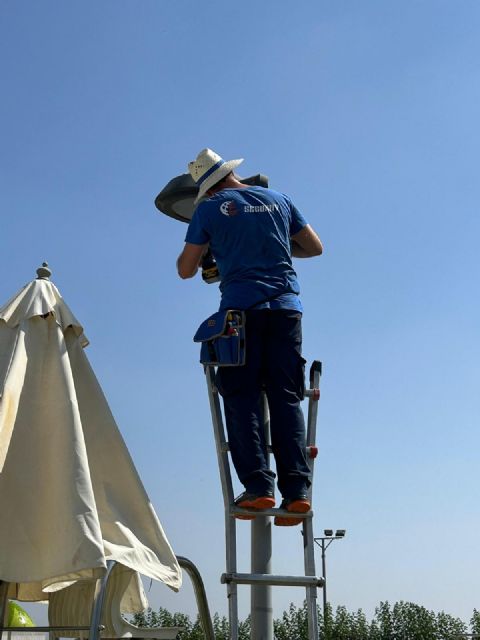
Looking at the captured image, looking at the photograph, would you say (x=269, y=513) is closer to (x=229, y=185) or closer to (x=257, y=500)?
(x=257, y=500)

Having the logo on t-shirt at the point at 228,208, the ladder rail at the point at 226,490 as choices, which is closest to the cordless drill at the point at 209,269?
the logo on t-shirt at the point at 228,208

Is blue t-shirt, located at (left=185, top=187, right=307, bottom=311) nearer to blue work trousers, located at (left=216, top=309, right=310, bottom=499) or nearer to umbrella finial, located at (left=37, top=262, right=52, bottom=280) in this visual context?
blue work trousers, located at (left=216, top=309, right=310, bottom=499)

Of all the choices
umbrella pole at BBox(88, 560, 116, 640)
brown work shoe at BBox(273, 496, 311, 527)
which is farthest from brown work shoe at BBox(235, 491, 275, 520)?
umbrella pole at BBox(88, 560, 116, 640)

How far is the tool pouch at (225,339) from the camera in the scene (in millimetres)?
4914

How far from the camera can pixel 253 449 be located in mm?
4734

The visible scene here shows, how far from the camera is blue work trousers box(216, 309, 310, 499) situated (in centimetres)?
475

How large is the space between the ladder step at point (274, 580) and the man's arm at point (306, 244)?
7.03ft

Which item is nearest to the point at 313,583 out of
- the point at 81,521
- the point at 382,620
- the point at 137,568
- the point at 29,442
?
the point at 137,568

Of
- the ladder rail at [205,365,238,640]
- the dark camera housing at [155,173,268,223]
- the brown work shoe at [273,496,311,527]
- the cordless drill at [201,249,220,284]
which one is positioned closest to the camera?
the ladder rail at [205,365,238,640]

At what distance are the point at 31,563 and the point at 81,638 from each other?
1.97 ft

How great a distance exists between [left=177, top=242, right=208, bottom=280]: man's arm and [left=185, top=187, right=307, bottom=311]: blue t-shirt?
0.04 metres

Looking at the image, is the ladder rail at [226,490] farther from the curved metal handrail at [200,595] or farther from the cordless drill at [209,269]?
the cordless drill at [209,269]

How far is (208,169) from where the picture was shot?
551cm

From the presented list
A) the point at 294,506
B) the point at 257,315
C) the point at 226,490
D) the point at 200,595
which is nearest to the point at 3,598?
the point at 200,595
